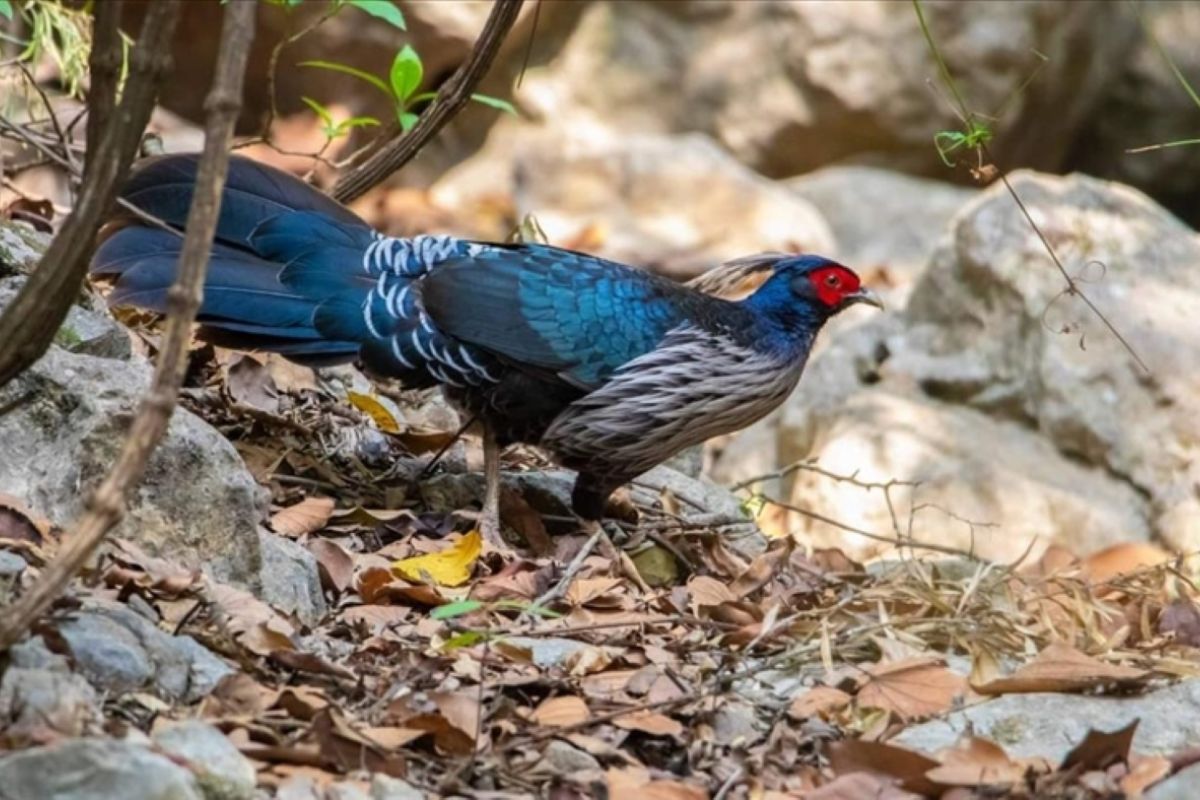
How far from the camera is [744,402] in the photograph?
480cm

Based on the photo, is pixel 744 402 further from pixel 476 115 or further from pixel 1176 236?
pixel 476 115

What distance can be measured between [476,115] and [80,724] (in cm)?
835

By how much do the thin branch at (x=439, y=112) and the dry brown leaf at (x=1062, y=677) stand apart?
76.9 inches

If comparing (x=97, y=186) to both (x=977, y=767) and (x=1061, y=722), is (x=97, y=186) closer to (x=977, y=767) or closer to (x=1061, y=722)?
(x=977, y=767)

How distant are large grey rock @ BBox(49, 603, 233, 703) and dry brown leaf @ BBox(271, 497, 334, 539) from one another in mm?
1019

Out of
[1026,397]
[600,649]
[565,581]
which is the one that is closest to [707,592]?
[565,581]

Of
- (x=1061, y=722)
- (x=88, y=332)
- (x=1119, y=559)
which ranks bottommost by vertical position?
(x=1119, y=559)

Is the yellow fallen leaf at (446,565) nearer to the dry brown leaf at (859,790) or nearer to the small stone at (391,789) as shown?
the small stone at (391,789)

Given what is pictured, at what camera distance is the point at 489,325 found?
4.61 meters

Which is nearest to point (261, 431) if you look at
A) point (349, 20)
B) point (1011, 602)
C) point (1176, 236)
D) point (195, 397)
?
point (195, 397)

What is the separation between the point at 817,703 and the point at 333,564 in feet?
3.80

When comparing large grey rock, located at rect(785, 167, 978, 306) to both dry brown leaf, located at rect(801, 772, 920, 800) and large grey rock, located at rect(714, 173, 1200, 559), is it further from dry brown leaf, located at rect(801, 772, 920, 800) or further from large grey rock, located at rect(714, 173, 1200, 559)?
dry brown leaf, located at rect(801, 772, 920, 800)

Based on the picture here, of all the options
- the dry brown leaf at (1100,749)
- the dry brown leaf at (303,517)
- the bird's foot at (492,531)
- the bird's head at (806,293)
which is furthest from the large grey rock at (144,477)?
the bird's head at (806,293)

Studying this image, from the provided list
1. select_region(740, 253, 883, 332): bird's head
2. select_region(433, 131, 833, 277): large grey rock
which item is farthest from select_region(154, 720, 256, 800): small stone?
select_region(433, 131, 833, 277): large grey rock
